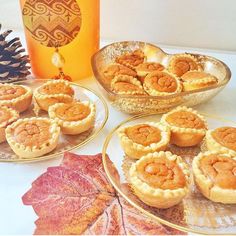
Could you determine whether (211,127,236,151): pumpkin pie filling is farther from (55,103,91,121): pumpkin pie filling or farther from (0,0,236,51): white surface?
(0,0,236,51): white surface

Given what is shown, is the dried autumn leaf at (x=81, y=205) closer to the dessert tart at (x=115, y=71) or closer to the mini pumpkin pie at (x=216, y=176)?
the mini pumpkin pie at (x=216, y=176)

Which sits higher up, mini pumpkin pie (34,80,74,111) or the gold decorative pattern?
the gold decorative pattern

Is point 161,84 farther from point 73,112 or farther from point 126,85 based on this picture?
point 73,112

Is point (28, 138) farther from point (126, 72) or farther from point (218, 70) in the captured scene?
point (218, 70)

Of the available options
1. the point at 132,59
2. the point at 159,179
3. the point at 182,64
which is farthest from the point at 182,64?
the point at 159,179

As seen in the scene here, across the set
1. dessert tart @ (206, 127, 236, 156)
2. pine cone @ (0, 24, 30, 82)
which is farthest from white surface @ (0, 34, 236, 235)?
pine cone @ (0, 24, 30, 82)

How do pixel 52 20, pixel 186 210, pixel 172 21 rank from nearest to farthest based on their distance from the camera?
pixel 186 210
pixel 52 20
pixel 172 21
